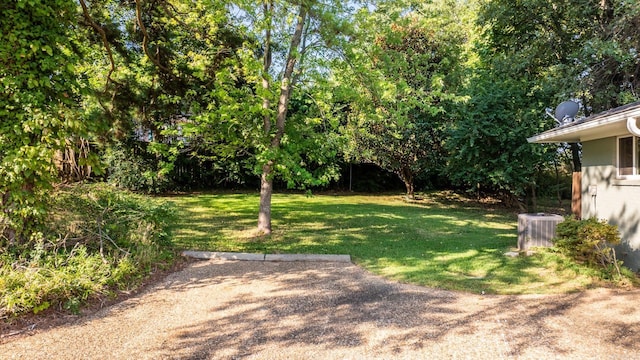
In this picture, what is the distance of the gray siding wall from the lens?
5598 millimetres

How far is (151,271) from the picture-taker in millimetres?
5320

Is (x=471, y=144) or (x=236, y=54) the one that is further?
(x=471, y=144)

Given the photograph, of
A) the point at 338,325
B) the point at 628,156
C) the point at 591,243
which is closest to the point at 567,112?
the point at 628,156

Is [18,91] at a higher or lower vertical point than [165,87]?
lower

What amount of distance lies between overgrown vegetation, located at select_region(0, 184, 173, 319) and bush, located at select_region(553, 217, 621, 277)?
589 cm

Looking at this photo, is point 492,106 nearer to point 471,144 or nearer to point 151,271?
point 471,144

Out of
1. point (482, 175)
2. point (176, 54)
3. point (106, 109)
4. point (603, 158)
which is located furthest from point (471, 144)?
point (106, 109)

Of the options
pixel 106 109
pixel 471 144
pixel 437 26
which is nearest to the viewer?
pixel 106 109

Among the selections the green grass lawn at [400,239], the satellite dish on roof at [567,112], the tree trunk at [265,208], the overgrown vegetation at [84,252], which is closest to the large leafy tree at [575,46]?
the satellite dish on roof at [567,112]

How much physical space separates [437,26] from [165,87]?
36.8 ft

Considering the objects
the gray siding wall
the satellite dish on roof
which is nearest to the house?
the gray siding wall

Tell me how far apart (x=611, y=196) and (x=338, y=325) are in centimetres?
509

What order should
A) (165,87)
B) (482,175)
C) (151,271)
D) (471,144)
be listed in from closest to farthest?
(151,271), (165,87), (471,144), (482,175)

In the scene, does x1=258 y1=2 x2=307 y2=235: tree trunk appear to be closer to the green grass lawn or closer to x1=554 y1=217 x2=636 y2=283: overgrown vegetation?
the green grass lawn
